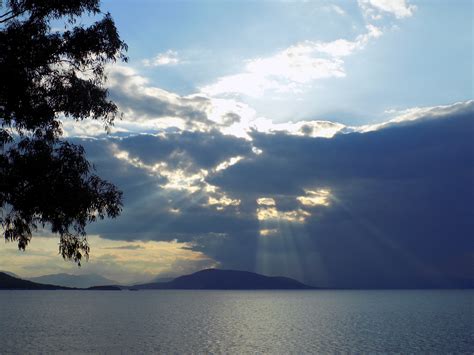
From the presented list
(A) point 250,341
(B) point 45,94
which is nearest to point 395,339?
(A) point 250,341

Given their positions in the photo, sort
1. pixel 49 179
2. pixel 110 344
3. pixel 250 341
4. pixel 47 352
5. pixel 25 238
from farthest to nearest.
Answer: pixel 250 341, pixel 110 344, pixel 47 352, pixel 25 238, pixel 49 179

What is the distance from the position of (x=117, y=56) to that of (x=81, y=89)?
3292 mm

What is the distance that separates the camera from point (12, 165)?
27047 mm

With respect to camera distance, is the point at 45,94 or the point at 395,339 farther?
the point at 395,339

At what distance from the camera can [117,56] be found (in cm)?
3002

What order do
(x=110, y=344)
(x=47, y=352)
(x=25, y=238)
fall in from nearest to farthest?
1. (x=25, y=238)
2. (x=47, y=352)
3. (x=110, y=344)

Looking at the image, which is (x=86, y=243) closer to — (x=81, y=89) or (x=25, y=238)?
(x=25, y=238)

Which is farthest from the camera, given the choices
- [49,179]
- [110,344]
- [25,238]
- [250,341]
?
[250,341]

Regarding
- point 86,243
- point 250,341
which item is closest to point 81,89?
point 86,243

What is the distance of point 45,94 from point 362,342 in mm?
71568

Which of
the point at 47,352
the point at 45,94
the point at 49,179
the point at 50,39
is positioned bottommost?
the point at 47,352

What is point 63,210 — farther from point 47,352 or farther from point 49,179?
point 47,352

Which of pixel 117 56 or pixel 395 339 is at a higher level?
pixel 117 56

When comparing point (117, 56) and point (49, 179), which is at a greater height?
point (117, 56)
